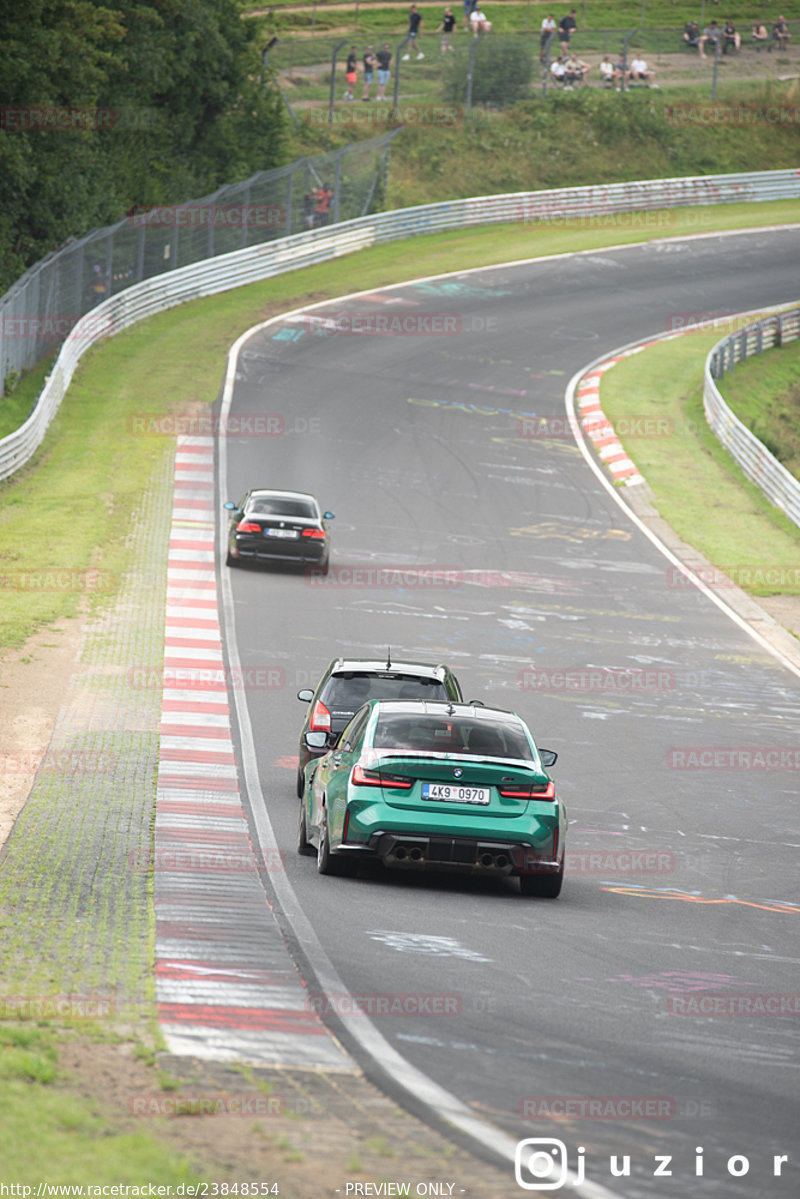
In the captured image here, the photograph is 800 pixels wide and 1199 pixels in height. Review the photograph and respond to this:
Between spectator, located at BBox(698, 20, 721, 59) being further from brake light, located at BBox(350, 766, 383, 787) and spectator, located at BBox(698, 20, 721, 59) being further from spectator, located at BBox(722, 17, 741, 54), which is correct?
brake light, located at BBox(350, 766, 383, 787)

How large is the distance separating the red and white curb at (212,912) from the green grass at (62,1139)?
26.8 inches

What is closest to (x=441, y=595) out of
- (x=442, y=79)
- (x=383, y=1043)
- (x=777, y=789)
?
(x=777, y=789)

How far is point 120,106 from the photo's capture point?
52.6 metres

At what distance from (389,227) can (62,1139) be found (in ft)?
189

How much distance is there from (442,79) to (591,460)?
3866 centimetres

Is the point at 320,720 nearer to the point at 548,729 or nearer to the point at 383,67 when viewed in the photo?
the point at 548,729

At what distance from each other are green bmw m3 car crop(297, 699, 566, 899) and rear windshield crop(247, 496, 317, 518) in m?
16.0

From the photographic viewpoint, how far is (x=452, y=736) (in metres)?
10.3

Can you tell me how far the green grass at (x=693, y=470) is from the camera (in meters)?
30.1

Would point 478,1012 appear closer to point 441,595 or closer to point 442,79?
point 441,595

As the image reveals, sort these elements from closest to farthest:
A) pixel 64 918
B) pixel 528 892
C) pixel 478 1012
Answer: pixel 478 1012 → pixel 64 918 → pixel 528 892
